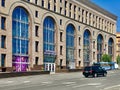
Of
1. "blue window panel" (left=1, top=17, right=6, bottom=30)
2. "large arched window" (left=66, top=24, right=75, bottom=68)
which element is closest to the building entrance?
"large arched window" (left=66, top=24, right=75, bottom=68)

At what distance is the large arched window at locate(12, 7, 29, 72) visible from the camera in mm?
72188

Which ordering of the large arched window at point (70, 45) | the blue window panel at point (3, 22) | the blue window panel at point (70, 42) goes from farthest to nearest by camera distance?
the blue window panel at point (70, 42) → the large arched window at point (70, 45) → the blue window panel at point (3, 22)

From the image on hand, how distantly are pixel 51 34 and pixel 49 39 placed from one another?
1.46 meters

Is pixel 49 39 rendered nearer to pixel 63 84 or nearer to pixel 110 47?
pixel 110 47

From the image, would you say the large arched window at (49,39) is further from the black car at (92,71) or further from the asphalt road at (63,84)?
the asphalt road at (63,84)

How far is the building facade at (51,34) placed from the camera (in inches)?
2763

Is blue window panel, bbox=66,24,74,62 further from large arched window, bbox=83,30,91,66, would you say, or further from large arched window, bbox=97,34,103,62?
large arched window, bbox=97,34,103,62

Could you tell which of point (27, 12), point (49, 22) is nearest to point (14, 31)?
point (27, 12)

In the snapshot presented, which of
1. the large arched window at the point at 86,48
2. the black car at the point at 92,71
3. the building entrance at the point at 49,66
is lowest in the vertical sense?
the black car at the point at 92,71

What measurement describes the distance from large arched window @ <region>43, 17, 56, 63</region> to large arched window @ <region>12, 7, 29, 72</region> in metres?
8.10

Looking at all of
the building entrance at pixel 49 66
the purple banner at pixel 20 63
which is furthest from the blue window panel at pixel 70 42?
the purple banner at pixel 20 63

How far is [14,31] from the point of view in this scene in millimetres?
72250

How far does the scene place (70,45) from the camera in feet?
321

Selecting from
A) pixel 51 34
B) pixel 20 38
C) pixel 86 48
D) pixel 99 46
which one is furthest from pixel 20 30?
pixel 99 46
